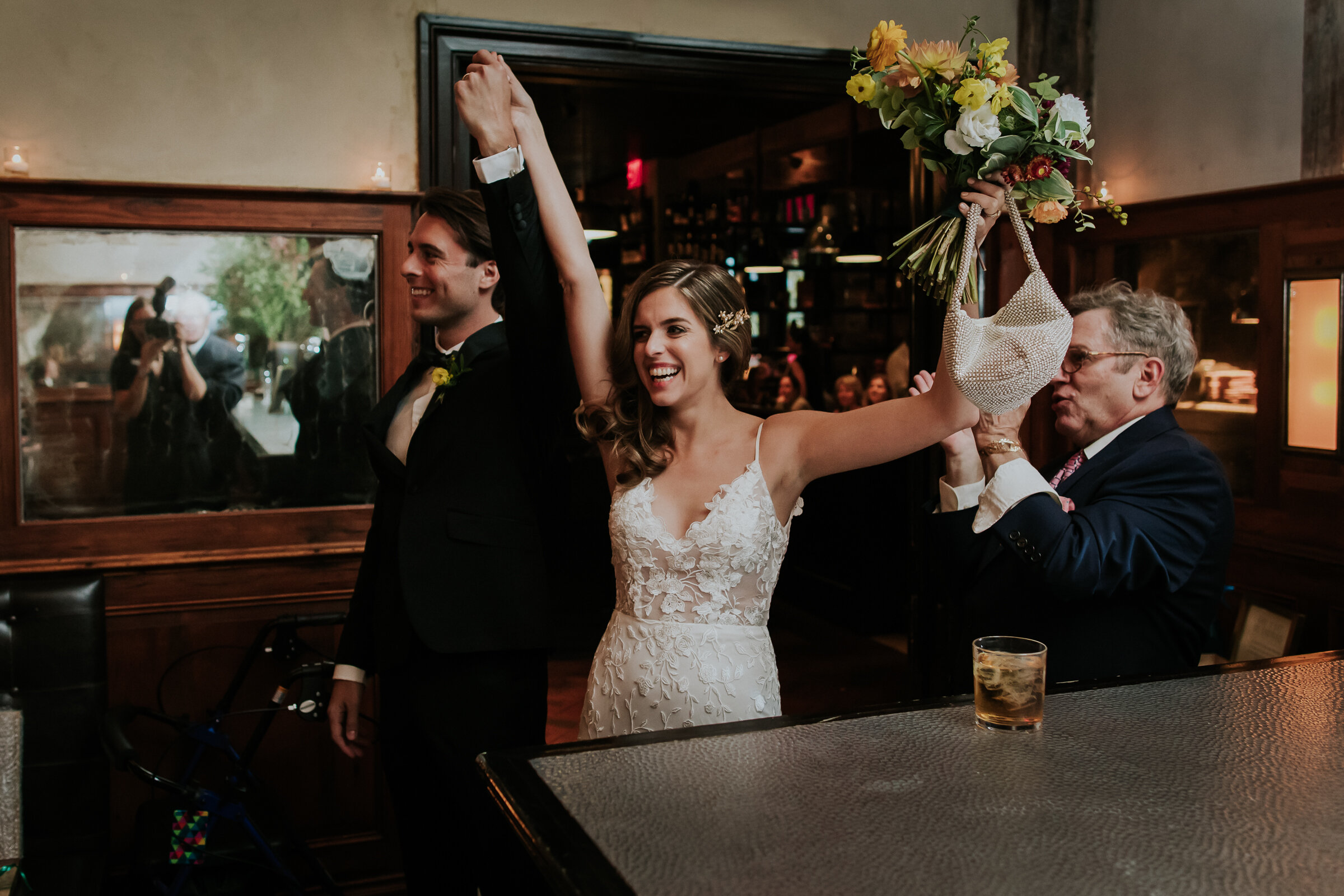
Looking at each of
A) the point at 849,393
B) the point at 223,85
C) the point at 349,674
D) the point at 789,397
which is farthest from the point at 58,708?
the point at 789,397

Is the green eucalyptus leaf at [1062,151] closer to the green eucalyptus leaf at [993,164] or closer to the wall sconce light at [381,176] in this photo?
the green eucalyptus leaf at [993,164]

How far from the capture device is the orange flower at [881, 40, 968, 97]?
1485mm

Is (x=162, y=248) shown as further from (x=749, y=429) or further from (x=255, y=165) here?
(x=749, y=429)

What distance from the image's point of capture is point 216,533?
10.4 ft

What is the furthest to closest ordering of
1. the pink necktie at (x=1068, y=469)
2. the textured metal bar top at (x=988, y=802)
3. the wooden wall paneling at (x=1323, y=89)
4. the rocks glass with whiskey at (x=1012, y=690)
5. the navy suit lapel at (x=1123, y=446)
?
the wooden wall paneling at (x=1323, y=89) → the pink necktie at (x=1068, y=469) → the navy suit lapel at (x=1123, y=446) → the rocks glass with whiskey at (x=1012, y=690) → the textured metal bar top at (x=988, y=802)

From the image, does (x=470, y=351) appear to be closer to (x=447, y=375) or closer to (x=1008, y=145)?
(x=447, y=375)

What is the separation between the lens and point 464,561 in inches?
80.7

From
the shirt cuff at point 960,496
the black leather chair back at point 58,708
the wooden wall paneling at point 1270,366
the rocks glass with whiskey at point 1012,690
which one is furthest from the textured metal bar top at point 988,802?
the wooden wall paneling at point 1270,366

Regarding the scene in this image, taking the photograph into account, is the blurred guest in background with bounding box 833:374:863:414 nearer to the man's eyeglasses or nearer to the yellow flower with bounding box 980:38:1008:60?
the man's eyeglasses

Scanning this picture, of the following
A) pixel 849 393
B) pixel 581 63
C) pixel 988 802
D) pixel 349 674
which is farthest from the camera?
pixel 849 393

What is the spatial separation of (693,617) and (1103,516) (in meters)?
0.77

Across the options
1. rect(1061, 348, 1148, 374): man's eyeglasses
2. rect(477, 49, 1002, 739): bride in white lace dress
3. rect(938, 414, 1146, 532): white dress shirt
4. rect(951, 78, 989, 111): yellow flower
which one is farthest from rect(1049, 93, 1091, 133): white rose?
rect(1061, 348, 1148, 374): man's eyeglasses

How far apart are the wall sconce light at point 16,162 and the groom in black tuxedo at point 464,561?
4.89 ft

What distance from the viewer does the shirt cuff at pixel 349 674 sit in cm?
228
